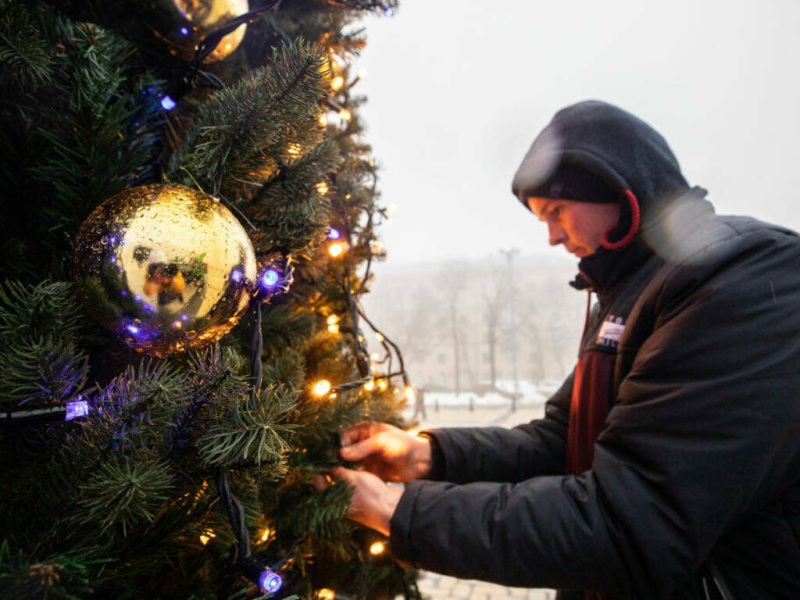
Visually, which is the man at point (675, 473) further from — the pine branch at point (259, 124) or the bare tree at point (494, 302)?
the bare tree at point (494, 302)

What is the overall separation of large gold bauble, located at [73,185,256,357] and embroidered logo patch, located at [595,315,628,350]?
1.01 metres

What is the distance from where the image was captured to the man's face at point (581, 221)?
1365mm

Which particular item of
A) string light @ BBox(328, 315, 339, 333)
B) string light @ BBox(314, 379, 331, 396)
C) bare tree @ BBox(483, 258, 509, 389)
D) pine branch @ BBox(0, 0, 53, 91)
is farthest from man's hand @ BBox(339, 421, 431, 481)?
bare tree @ BBox(483, 258, 509, 389)

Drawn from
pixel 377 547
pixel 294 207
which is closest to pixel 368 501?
pixel 377 547

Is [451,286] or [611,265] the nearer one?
[611,265]

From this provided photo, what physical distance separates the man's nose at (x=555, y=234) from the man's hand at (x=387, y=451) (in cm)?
82

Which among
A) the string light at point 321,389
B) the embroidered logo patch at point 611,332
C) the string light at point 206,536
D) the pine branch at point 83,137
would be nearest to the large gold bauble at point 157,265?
the pine branch at point 83,137

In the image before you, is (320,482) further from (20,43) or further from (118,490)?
(20,43)

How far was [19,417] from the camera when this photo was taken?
44 centimetres

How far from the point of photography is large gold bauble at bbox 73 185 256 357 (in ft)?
1.49

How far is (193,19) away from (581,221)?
1.17 meters

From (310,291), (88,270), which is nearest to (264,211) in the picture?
(88,270)

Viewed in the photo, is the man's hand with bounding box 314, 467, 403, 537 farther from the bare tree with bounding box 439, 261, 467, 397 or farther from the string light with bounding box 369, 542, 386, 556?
the bare tree with bounding box 439, 261, 467, 397

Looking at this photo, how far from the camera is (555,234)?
58.9 inches
